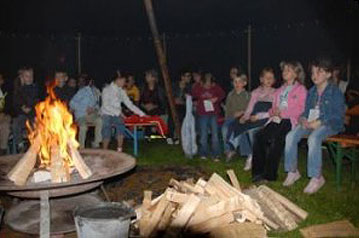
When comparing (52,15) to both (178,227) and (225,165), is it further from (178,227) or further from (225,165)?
(178,227)

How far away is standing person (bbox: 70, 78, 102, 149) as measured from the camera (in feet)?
28.2

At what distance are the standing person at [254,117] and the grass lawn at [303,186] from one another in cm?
37

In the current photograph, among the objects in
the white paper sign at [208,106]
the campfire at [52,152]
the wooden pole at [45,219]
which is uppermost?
the white paper sign at [208,106]

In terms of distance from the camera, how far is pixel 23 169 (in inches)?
179

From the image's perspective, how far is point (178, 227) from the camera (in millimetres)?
4566

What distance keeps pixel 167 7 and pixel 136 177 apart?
593 centimetres

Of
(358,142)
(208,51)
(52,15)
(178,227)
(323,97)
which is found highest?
(52,15)

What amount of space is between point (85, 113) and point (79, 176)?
4130 millimetres

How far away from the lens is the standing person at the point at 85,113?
8.59 meters

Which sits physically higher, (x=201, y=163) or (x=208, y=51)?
(x=208, y=51)

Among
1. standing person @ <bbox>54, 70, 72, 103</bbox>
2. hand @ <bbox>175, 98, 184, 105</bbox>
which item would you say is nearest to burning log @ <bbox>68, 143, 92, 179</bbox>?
standing person @ <bbox>54, 70, 72, 103</bbox>

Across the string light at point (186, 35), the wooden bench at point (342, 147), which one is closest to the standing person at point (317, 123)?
the wooden bench at point (342, 147)

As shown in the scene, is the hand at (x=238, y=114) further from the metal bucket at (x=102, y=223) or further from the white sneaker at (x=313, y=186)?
the metal bucket at (x=102, y=223)

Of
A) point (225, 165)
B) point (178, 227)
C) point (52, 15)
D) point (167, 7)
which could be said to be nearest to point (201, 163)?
point (225, 165)
